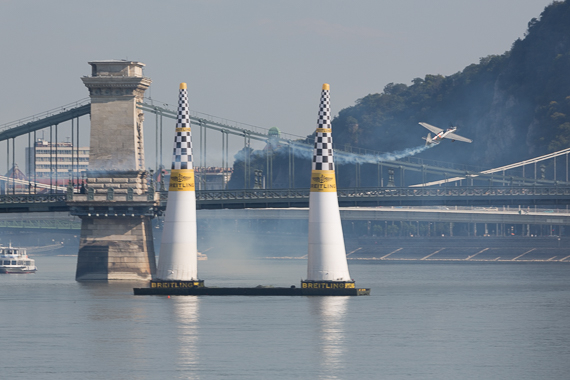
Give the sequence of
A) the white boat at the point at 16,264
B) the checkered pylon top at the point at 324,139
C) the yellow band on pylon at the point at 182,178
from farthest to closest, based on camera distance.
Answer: the white boat at the point at 16,264 < the yellow band on pylon at the point at 182,178 < the checkered pylon top at the point at 324,139

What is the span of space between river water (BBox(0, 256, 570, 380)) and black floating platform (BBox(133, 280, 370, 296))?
647 mm

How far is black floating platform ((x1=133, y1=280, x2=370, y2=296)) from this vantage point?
52219 millimetres

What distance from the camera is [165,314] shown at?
52.6m

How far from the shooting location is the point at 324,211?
5169 centimetres

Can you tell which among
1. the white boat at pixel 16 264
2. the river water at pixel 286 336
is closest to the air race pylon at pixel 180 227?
the river water at pixel 286 336

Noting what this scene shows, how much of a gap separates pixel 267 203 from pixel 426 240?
71.0 metres

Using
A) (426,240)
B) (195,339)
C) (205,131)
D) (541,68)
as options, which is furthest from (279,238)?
(195,339)

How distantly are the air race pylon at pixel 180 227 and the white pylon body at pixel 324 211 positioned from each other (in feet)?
19.6

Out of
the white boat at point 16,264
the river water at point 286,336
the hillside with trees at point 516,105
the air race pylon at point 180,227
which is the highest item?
the hillside with trees at point 516,105

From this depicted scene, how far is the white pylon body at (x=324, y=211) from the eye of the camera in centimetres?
5166

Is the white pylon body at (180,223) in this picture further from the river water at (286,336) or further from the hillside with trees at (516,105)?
the hillside with trees at (516,105)

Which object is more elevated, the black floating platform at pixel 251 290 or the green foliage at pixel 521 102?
the green foliage at pixel 521 102

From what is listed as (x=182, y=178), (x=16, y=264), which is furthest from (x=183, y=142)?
(x=16, y=264)

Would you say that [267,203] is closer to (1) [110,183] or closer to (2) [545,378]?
(1) [110,183]
